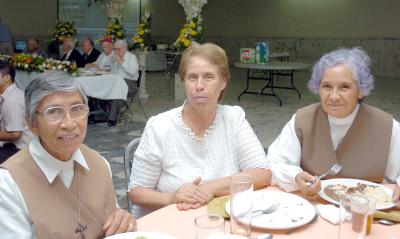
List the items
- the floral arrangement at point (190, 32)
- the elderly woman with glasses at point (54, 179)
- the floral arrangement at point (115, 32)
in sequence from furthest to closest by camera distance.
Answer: the floral arrangement at point (115, 32) → the floral arrangement at point (190, 32) → the elderly woman with glasses at point (54, 179)

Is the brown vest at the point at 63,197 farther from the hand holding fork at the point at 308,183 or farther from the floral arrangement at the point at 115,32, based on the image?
the floral arrangement at the point at 115,32

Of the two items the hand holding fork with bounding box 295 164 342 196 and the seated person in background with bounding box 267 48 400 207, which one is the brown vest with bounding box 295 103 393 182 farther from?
the hand holding fork with bounding box 295 164 342 196

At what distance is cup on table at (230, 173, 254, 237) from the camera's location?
133 centimetres

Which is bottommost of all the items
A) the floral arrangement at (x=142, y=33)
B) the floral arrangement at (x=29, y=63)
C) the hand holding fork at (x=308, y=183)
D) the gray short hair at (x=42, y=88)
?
the hand holding fork at (x=308, y=183)

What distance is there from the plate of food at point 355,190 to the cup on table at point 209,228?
0.66 m

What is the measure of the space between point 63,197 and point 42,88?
0.38 meters

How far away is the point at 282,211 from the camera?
1.60 meters

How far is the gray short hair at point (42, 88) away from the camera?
1412 millimetres

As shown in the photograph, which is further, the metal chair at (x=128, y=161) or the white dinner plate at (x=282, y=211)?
the metal chair at (x=128, y=161)

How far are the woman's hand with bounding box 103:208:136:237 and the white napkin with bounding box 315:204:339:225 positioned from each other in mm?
703

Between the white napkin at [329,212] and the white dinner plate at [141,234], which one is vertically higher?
the white napkin at [329,212]

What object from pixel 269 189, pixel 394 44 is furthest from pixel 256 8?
pixel 269 189

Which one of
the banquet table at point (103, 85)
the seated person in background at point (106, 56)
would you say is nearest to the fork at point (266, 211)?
the banquet table at point (103, 85)

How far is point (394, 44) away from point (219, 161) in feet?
39.8
